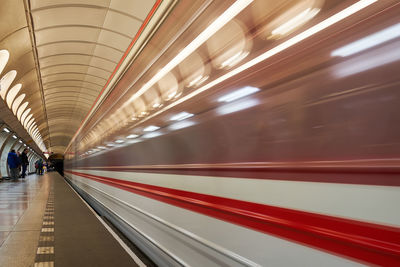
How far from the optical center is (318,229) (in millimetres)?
1305

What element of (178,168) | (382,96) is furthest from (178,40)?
(382,96)

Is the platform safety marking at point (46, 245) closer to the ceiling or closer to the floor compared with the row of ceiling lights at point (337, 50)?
closer to the floor

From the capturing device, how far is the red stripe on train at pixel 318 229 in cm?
104

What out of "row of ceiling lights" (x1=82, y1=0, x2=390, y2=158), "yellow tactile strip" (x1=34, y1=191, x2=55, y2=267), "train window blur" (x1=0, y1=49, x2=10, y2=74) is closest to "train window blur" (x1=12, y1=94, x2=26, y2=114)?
"train window blur" (x1=0, y1=49, x2=10, y2=74)

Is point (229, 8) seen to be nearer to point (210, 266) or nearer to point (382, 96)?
point (382, 96)

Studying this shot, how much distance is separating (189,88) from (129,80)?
1.83 metres

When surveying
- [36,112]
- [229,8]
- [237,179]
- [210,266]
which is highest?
[36,112]

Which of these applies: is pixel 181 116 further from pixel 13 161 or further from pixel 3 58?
pixel 13 161

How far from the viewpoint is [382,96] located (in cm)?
108

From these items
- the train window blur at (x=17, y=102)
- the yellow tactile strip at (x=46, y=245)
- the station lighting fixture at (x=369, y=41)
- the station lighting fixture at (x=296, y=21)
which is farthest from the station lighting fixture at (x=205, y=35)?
the train window blur at (x=17, y=102)

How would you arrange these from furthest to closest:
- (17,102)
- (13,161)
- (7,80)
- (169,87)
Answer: (13,161)
(17,102)
(7,80)
(169,87)

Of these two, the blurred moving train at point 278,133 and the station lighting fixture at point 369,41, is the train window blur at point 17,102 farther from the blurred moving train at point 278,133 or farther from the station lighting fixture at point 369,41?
A: the station lighting fixture at point 369,41

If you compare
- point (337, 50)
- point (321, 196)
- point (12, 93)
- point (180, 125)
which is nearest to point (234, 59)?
point (337, 50)

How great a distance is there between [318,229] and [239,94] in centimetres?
92
